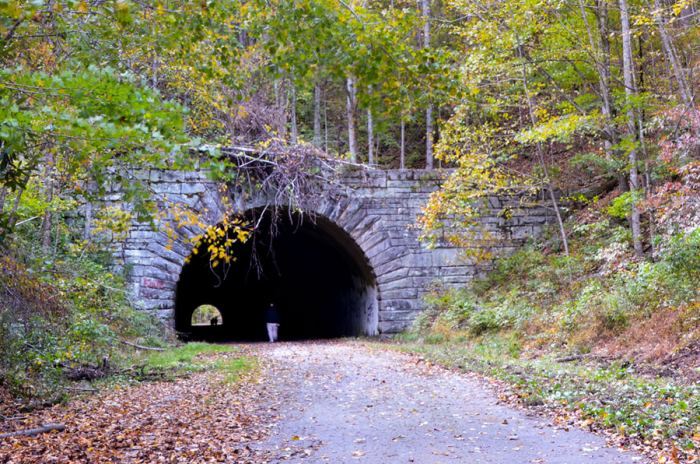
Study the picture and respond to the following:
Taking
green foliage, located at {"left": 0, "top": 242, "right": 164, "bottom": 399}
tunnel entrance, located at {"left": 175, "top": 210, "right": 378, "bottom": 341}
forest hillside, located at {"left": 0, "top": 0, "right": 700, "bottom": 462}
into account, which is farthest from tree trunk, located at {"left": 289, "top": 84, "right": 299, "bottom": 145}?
green foliage, located at {"left": 0, "top": 242, "right": 164, "bottom": 399}

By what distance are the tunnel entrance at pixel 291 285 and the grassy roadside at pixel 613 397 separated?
7.10m

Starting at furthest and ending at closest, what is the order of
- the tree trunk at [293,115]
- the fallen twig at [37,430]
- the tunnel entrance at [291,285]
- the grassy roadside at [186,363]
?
the tunnel entrance at [291,285], the tree trunk at [293,115], the grassy roadside at [186,363], the fallen twig at [37,430]

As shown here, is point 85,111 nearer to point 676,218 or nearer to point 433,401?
point 433,401

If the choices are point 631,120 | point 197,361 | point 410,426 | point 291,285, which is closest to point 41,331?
point 197,361

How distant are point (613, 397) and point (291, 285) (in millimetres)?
20472

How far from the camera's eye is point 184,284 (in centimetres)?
2511

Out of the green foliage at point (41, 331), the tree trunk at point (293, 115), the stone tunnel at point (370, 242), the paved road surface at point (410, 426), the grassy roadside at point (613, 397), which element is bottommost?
the paved road surface at point (410, 426)

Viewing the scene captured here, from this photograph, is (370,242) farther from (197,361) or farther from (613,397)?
(613,397)

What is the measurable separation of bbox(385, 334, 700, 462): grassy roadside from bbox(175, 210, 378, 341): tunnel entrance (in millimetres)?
7098

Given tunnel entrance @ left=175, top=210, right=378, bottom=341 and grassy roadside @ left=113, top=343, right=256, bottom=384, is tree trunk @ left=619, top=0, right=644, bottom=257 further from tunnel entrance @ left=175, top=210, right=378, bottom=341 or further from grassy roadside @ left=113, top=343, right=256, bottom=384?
grassy roadside @ left=113, top=343, right=256, bottom=384

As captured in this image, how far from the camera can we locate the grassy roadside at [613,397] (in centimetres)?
471

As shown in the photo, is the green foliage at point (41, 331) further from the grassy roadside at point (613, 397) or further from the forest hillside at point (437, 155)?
the grassy roadside at point (613, 397)

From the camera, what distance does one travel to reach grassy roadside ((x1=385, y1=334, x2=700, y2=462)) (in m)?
4.71

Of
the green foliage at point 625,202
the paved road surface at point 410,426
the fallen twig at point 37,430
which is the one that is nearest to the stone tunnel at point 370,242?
the green foliage at point 625,202
